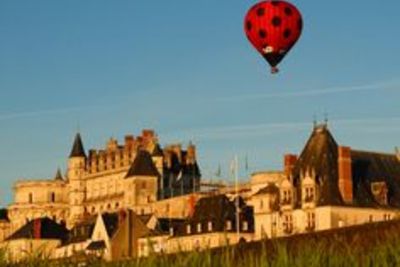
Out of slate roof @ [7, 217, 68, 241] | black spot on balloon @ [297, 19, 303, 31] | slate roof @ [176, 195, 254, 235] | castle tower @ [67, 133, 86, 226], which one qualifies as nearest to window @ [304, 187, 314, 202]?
slate roof @ [176, 195, 254, 235]

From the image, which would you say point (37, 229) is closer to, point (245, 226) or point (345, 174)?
point (245, 226)

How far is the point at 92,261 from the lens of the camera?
18.6 meters

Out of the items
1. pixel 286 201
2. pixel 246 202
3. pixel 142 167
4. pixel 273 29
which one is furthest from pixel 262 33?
pixel 142 167

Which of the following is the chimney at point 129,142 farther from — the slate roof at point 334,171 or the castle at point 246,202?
the slate roof at point 334,171

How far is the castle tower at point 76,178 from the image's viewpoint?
16682cm

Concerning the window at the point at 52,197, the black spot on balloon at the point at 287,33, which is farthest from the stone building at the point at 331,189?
the window at the point at 52,197

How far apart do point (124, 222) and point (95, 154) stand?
72.2m

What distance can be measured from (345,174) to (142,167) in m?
67.1

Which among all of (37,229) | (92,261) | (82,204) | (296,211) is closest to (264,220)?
(296,211)

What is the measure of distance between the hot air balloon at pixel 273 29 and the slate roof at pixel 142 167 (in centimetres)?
10354

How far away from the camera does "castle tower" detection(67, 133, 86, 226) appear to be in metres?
167

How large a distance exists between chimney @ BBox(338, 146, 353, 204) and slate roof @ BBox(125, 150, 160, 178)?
2567 inches

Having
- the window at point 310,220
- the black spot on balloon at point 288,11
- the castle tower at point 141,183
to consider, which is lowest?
the window at point 310,220

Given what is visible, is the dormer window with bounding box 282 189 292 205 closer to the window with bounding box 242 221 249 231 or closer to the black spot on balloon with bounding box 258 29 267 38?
the window with bounding box 242 221 249 231
